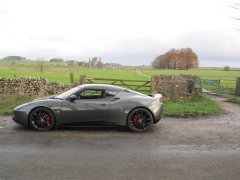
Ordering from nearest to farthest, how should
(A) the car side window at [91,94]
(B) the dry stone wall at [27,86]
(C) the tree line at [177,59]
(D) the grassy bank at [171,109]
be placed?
(A) the car side window at [91,94]
(D) the grassy bank at [171,109]
(B) the dry stone wall at [27,86]
(C) the tree line at [177,59]

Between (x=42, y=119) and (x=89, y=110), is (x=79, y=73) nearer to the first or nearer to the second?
(x=42, y=119)

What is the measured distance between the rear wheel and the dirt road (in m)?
0.30

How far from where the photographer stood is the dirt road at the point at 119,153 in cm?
602

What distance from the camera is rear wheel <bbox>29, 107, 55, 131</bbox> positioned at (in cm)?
986

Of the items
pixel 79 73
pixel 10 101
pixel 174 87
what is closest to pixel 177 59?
pixel 79 73

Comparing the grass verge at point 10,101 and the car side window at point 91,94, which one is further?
the grass verge at point 10,101

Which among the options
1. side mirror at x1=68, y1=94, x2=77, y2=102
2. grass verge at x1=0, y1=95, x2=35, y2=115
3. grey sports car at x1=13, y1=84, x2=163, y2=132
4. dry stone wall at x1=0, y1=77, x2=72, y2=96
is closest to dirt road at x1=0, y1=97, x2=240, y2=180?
grey sports car at x1=13, y1=84, x2=163, y2=132

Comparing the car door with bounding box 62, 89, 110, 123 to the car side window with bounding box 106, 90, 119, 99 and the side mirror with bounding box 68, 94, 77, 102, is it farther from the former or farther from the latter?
the car side window with bounding box 106, 90, 119, 99

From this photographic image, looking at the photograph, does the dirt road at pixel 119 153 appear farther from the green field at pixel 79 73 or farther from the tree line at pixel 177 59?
the tree line at pixel 177 59

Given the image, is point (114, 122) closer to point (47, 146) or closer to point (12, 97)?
point (47, 146)

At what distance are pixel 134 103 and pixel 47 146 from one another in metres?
3.11

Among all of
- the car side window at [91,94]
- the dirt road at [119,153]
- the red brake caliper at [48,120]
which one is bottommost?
the dirt road at [119,153]

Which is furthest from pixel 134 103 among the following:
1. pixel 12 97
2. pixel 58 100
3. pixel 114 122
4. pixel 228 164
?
pixel 12 97

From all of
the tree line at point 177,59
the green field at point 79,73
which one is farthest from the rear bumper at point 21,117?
the tree line at point 177,59
